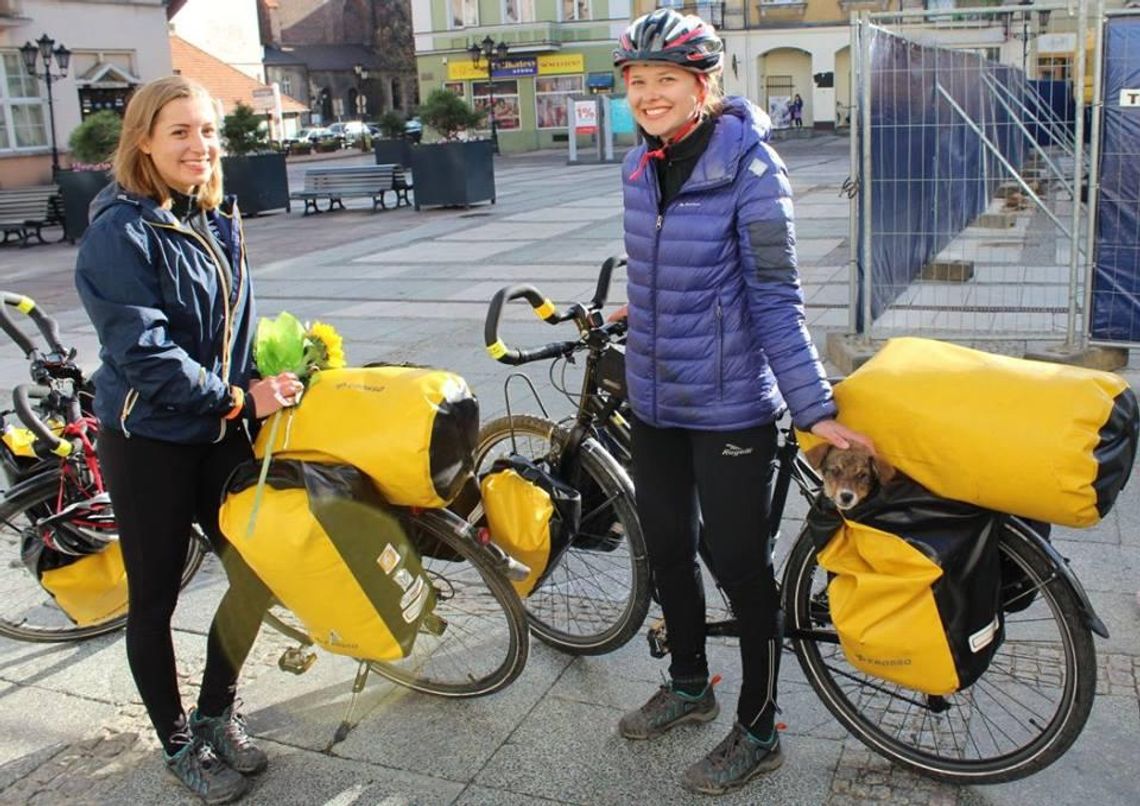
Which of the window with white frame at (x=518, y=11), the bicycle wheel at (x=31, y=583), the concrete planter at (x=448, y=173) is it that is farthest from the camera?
the window with white frame at (x=518, y=11)

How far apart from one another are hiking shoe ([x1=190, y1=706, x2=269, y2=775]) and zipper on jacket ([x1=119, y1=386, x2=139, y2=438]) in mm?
879

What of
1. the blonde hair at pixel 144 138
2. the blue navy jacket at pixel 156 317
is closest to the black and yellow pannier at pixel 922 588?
the blue navy jacket at pixel 156 317

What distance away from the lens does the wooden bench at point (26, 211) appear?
17.5m

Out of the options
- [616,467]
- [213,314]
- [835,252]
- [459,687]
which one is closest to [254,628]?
[459,687]

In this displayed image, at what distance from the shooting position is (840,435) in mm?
2537

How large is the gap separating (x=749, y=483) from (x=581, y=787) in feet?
2.97

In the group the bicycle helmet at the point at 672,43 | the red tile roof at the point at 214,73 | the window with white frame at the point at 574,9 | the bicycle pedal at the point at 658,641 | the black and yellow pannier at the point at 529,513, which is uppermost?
the window with white frame at the point at 574,9

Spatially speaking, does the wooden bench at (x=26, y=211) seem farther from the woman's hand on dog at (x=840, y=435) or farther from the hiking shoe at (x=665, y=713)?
the woman's hand on dog at (x=840, y=435)

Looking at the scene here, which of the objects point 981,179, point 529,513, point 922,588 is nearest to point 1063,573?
point 922,588

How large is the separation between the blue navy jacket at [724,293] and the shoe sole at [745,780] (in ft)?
2.93

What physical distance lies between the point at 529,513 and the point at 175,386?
43.4 inches

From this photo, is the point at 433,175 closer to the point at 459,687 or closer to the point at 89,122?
the point at 89,122

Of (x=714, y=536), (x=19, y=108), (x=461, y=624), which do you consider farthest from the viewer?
(x=19, y=108)

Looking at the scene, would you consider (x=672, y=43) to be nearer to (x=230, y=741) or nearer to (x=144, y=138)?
(x=144, y=138)
